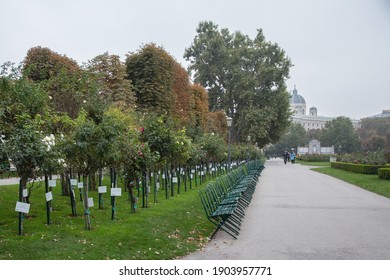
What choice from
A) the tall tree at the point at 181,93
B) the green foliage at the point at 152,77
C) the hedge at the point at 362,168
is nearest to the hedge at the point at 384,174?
the hedge at the point at 362,168

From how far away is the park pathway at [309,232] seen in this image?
6.86 meters

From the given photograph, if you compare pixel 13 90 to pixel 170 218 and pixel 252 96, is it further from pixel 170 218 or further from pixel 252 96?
pixel 252 96

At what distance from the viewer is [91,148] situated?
26.2 feet

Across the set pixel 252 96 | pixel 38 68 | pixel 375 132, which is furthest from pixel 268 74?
pixel 375 132

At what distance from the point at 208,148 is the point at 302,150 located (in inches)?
2563

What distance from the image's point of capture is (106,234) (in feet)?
24.5

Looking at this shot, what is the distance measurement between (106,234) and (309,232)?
3.96 metres

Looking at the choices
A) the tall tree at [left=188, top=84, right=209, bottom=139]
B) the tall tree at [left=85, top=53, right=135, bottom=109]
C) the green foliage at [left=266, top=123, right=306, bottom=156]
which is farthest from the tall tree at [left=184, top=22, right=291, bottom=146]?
the green foliage at [left=266, top=123, right=306, bottom=156]

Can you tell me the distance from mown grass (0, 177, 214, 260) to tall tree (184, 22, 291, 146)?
38.1m

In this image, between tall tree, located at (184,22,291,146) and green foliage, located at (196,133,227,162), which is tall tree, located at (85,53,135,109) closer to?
green foliage, located at (196,133,227,162)

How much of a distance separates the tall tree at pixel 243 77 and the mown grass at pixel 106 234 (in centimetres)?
3805

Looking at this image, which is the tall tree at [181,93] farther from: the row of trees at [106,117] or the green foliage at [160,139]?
the green foliage at [160,139]

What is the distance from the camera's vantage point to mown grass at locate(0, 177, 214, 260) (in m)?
6.33

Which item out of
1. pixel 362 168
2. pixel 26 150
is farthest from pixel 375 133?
pixel 26 150
